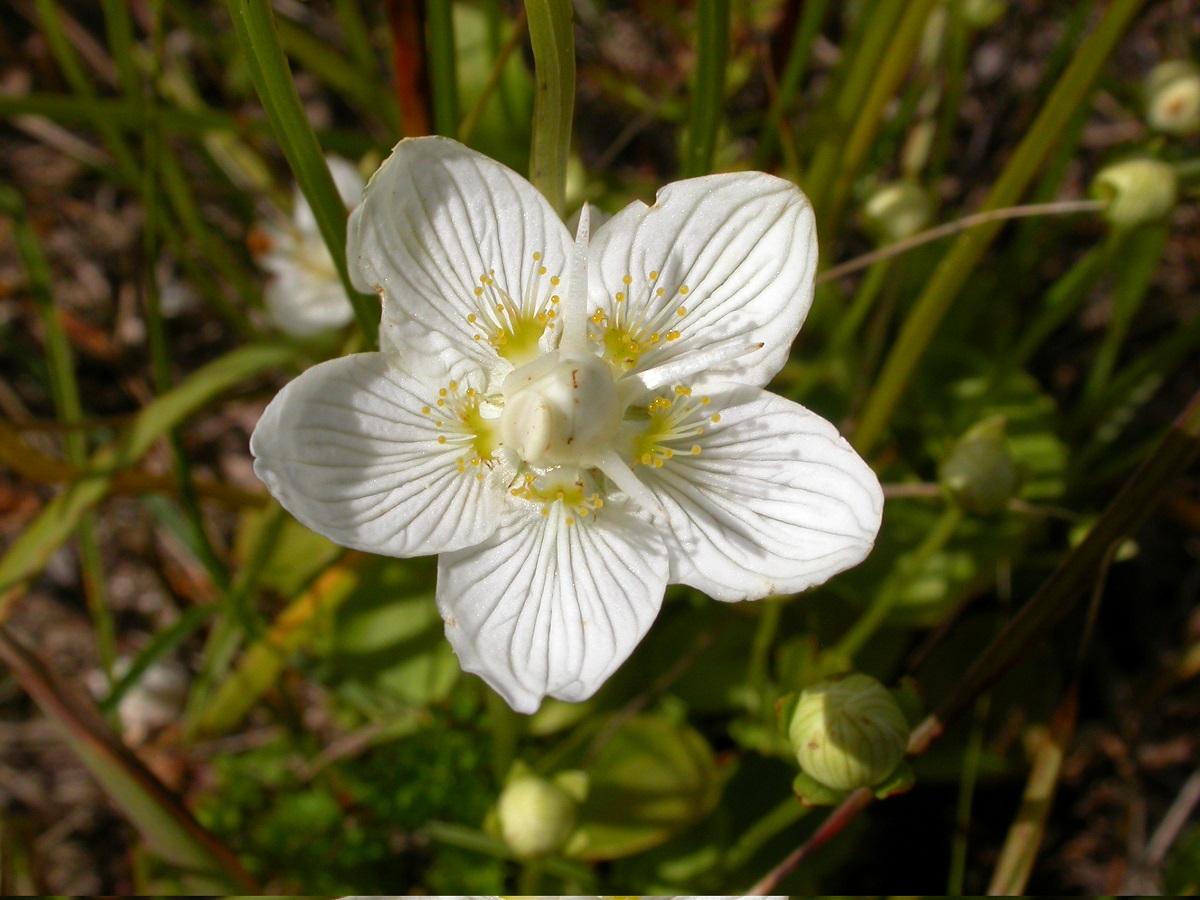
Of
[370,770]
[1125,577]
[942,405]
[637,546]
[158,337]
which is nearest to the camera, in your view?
[637,546]

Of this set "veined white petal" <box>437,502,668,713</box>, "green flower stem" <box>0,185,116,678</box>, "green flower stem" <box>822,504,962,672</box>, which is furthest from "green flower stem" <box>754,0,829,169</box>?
"green flower stem" <box>0,185,116,678</box>

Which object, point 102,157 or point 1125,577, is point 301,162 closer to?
point 102,157

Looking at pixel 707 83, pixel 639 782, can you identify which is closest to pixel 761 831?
pixel 639 782

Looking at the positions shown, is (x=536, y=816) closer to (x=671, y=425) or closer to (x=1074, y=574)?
(x=671, y=425)

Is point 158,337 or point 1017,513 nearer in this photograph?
point 158,337

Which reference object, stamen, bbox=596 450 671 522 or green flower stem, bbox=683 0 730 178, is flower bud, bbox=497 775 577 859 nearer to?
stamen, bbox=596 450 671 522

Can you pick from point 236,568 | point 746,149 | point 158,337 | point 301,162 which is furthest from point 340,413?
point 746,149
